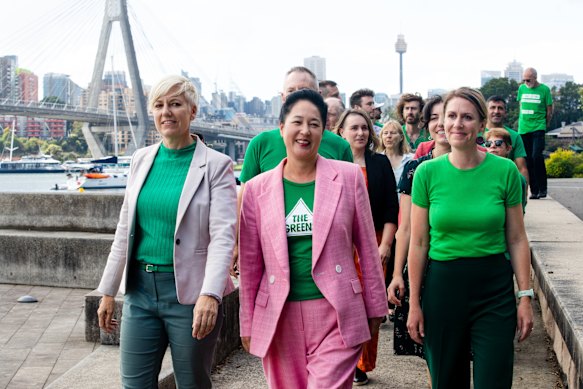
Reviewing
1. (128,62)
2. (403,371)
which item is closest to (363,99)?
(403,371)

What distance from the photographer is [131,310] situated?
343 cm

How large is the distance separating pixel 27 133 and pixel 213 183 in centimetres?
9511

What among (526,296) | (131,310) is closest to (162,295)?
(131,310)

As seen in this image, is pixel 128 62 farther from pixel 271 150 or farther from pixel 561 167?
pixel 271 150

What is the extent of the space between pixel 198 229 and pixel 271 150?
1.16m

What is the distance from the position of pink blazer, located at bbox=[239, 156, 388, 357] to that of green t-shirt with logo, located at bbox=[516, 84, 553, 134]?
7.98 meters

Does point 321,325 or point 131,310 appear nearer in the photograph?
point 321,325

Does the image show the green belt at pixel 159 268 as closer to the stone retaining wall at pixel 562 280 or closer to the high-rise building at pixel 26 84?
the stone retaining wall at pixel 562 280

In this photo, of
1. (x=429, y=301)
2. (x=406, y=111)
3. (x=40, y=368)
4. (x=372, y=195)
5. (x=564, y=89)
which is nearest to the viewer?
(x=429, y=301)

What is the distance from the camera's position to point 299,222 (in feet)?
10.6

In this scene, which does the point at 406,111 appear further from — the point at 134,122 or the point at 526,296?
the point at 134,122

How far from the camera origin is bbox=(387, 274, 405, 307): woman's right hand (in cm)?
404

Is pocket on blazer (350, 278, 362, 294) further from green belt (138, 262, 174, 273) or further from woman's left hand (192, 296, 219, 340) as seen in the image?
green belt (138, 262, 174, 273)

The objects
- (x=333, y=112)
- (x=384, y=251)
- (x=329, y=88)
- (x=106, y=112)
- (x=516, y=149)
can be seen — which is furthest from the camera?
(x=106, y=112)
